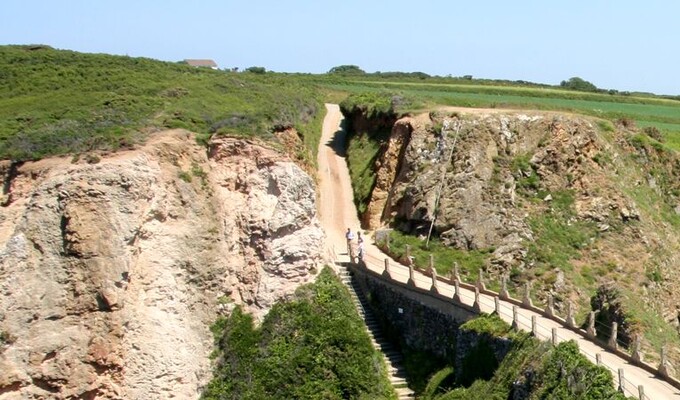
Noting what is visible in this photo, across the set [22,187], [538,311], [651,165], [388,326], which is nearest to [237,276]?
[388,326]

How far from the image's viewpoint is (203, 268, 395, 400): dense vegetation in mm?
36188

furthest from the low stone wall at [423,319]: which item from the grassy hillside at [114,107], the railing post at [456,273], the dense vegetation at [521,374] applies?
the grassy hillside at [114,107]

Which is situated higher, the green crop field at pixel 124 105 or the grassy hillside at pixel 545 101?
the green crop field at pixel 124 105

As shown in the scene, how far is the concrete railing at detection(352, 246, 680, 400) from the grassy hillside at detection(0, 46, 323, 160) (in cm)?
892

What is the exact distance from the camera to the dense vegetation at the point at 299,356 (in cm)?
3619

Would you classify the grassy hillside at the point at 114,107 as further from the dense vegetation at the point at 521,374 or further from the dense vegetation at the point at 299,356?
the dense vegetation at the point at 521,374

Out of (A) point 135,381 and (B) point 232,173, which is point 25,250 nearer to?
(A) point 135,381

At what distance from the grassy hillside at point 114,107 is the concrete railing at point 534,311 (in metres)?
8.92

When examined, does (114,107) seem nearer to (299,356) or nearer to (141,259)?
(141,259)

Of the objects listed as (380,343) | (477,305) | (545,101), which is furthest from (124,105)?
(545,101)

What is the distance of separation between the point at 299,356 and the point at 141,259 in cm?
730

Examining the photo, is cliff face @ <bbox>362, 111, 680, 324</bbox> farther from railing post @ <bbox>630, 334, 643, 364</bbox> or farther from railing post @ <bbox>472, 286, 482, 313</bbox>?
railing post @ <bbox>630, 334, 643, 364</bbox>

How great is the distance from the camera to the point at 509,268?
42375 millimetres

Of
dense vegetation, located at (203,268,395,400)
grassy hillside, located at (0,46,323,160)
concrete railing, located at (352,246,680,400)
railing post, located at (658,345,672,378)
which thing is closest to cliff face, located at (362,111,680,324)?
concrete railing, located at (352,246,680,400)
